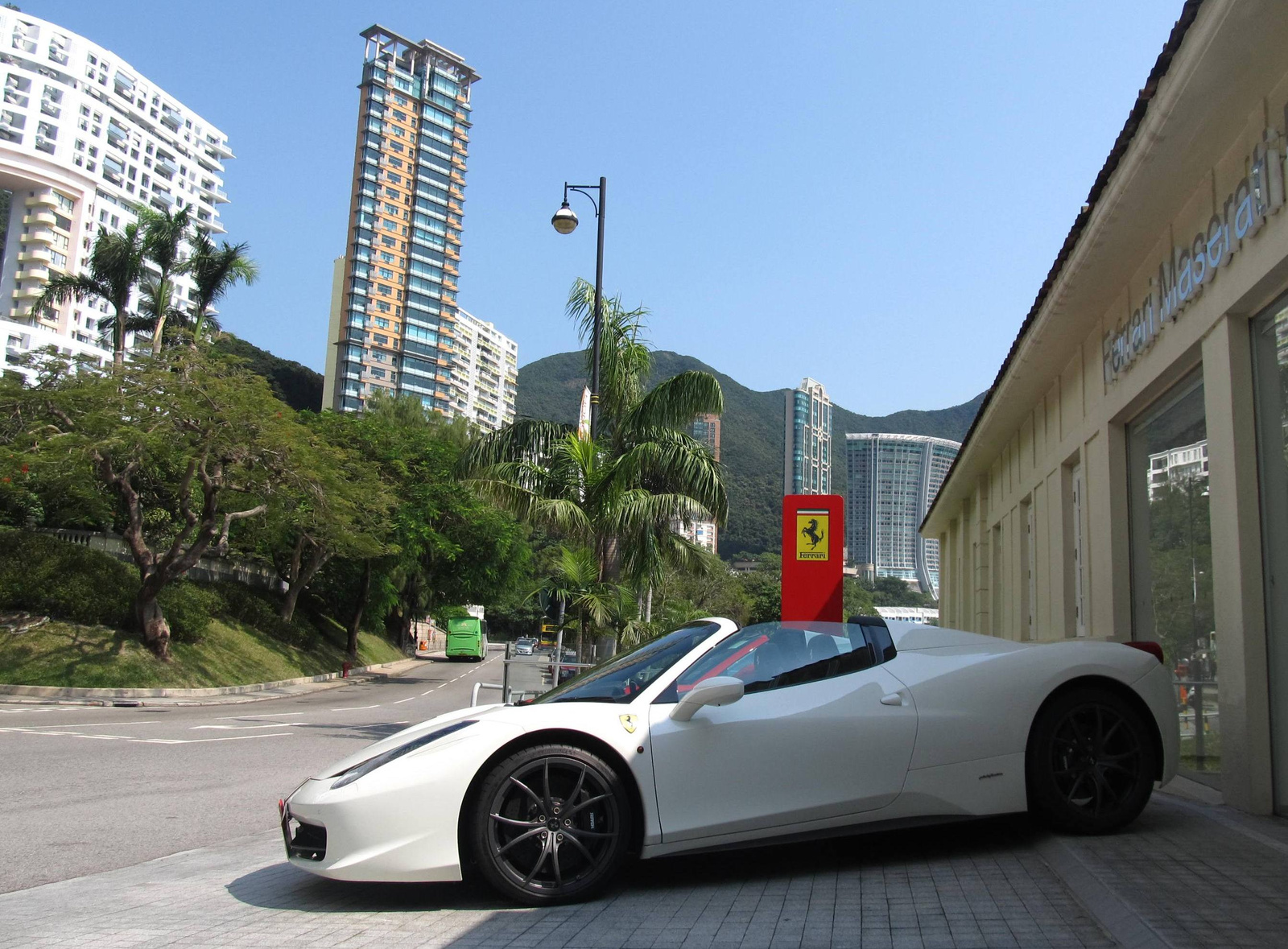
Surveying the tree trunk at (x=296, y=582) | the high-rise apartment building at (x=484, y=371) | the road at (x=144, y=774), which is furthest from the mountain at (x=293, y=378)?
the road at (x=144, y=774)

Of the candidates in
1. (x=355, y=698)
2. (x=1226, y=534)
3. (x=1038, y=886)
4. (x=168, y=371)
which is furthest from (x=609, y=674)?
(x=355, y=698)

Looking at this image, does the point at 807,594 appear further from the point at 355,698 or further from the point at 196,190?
the point at 196,190

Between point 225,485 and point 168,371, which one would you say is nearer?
point 168,371

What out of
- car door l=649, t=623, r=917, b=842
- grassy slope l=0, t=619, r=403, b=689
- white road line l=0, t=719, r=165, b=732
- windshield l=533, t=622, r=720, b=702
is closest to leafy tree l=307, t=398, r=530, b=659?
→ grassy slope l=0, t=619, r=403, b=689

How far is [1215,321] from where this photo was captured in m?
6.84

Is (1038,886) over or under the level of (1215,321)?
under

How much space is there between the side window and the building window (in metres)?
2.79

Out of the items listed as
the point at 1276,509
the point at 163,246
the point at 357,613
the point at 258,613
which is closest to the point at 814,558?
the point at 1276,509

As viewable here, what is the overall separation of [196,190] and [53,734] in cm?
16298

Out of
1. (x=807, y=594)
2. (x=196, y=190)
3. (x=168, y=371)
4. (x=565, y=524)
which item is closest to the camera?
(x=807, y=594)

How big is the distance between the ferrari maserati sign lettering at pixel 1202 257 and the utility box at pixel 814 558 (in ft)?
9.54

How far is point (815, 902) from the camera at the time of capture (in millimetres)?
4266

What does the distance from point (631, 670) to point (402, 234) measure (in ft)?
448

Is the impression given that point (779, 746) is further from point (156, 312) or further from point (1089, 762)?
point (156, 312)
